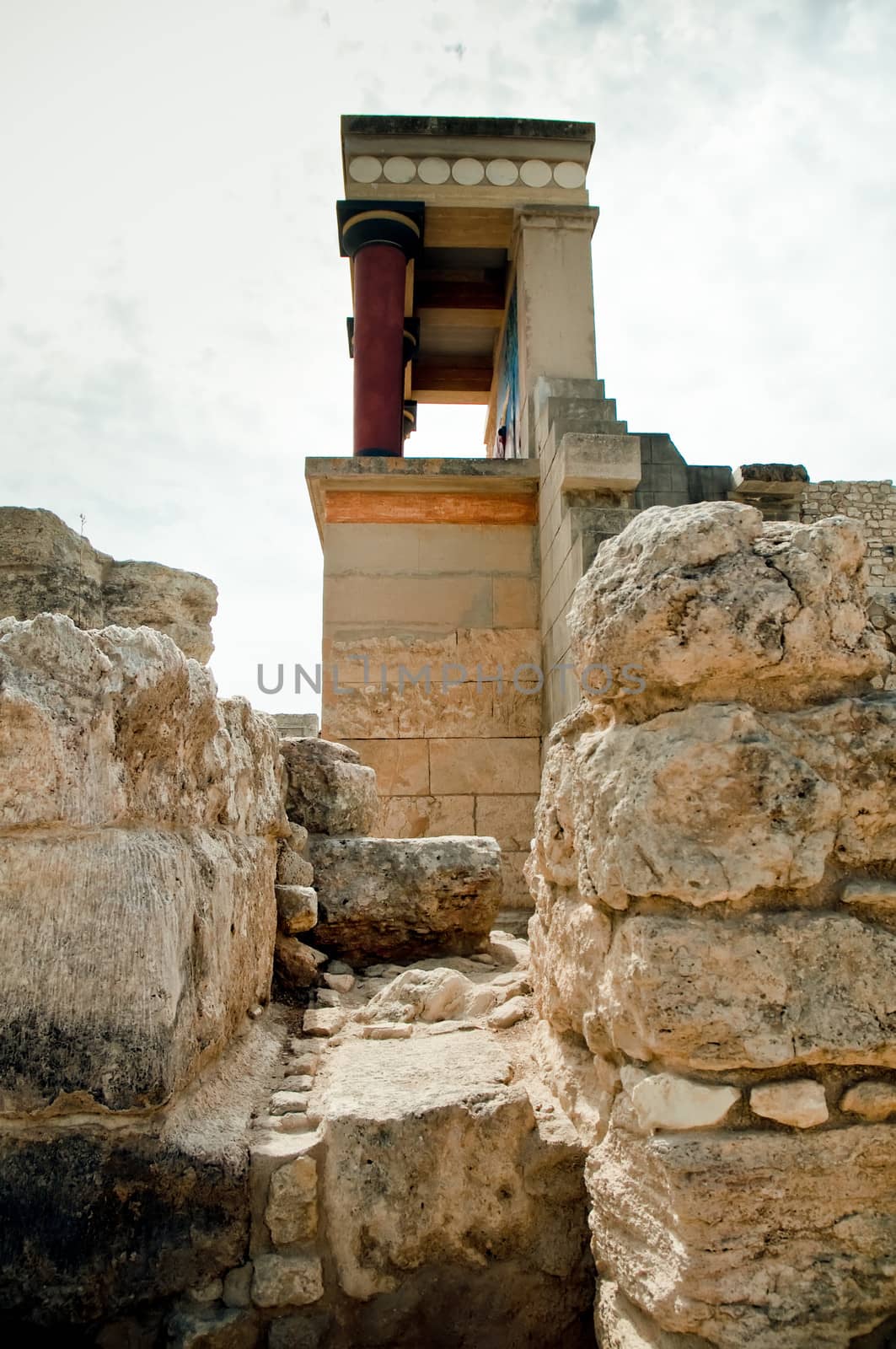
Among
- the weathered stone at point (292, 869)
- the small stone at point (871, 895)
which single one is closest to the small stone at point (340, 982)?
the weathered stone at point (292, 869)

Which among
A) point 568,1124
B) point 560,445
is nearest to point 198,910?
point 568,1124

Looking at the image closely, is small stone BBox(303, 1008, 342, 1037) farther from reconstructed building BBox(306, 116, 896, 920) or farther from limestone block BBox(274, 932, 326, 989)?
reconstructed building BBox(306, 116, 896, 920)

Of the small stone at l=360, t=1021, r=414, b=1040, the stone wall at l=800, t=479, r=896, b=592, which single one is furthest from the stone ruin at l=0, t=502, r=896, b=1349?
the stone wall at l=800, t=479, r=896, b=592

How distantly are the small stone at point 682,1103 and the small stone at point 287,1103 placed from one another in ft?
2.33

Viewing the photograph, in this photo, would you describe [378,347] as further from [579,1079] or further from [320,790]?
[579,1079]

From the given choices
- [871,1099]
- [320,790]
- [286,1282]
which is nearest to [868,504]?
[320,790]

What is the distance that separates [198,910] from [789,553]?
4.24 feet

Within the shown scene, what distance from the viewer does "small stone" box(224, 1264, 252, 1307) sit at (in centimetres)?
152

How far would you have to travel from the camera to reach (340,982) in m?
2.71

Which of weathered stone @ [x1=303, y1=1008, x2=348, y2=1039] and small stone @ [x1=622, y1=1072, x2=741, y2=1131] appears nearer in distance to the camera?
small stone @ [x1=622, y1=1072, x2=741, y2=1131]

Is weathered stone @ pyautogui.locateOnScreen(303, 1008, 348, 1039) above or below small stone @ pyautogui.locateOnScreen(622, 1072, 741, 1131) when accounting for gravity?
below

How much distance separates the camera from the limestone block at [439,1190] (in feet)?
5.25

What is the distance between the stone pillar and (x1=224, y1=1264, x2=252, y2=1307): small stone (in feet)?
20.5

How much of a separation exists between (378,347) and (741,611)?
646cm
